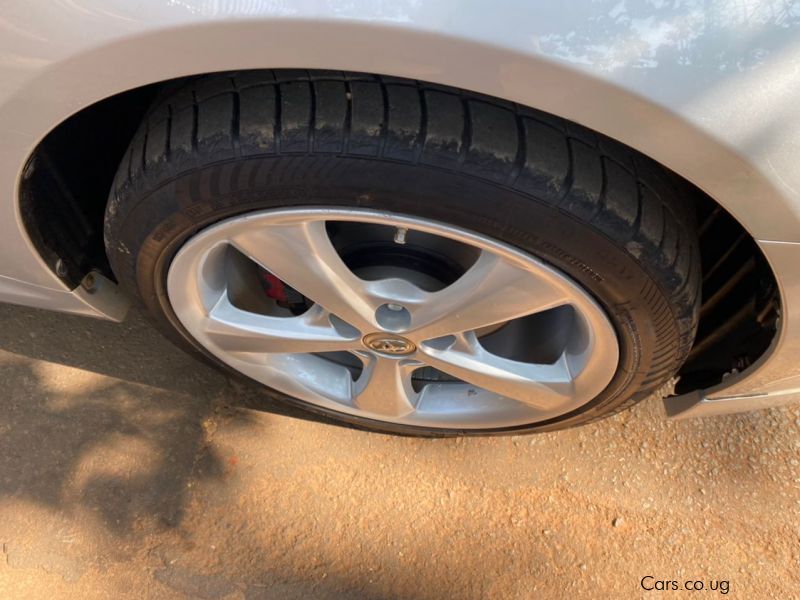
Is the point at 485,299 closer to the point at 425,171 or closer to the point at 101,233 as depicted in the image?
the point at 425,171

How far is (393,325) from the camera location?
1.36m

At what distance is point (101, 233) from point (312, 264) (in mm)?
566

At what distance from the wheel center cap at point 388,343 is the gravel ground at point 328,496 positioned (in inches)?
18.5

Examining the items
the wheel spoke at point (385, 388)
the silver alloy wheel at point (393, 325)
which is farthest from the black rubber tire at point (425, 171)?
the wheel spoke at point (385, 388)

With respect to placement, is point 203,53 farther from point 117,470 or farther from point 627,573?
point 627,573

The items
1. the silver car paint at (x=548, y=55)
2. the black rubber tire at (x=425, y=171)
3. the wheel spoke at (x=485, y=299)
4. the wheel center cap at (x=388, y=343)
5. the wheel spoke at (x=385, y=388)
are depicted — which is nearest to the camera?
the silver car paint at (x=548, y=55)

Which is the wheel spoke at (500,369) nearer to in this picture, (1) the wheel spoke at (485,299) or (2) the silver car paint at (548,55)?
(1) the wheel spoke at (485,299)

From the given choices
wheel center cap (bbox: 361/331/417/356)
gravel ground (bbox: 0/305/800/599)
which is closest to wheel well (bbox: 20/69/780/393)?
gravel ground (bbox: 0/305/800/599)

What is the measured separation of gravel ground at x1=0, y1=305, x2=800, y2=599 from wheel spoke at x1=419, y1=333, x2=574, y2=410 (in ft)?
1.41

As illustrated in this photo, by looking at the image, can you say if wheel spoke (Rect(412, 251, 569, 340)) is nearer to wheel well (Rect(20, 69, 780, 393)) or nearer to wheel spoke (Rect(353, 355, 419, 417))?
wheel spoke (Rect(353, 355, 419, 417))

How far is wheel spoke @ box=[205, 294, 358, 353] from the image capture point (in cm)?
145

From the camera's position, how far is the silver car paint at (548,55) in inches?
32.2

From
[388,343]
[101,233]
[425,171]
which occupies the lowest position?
[101,233]

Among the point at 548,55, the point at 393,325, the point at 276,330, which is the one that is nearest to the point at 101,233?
the point at 276,330
